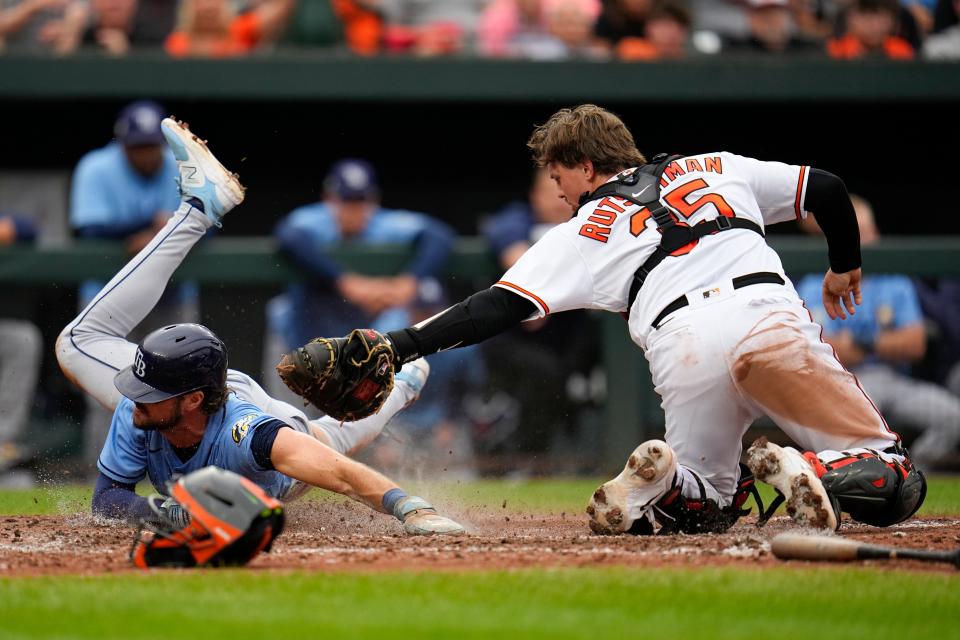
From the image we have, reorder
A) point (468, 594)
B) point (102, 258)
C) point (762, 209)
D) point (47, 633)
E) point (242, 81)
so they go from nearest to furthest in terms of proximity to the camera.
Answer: point (47, 633), point (468, 594), point (762, 209), point (102, 258), point (242, 81)

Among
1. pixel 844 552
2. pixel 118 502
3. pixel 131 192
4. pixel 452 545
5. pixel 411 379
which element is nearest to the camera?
pixel 844 552

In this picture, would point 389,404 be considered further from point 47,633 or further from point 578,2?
point 578,2

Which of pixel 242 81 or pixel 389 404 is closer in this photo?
pixel 389 404

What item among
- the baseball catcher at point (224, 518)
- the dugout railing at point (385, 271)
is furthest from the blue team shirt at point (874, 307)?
the baseball catcher at point (224, 518)

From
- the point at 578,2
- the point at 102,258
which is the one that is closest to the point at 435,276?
the point at 102,258

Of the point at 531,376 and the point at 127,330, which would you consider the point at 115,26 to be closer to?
the point at 531,376

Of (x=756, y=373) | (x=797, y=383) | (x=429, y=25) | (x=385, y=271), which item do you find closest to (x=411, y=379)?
(x=756, y=373)
